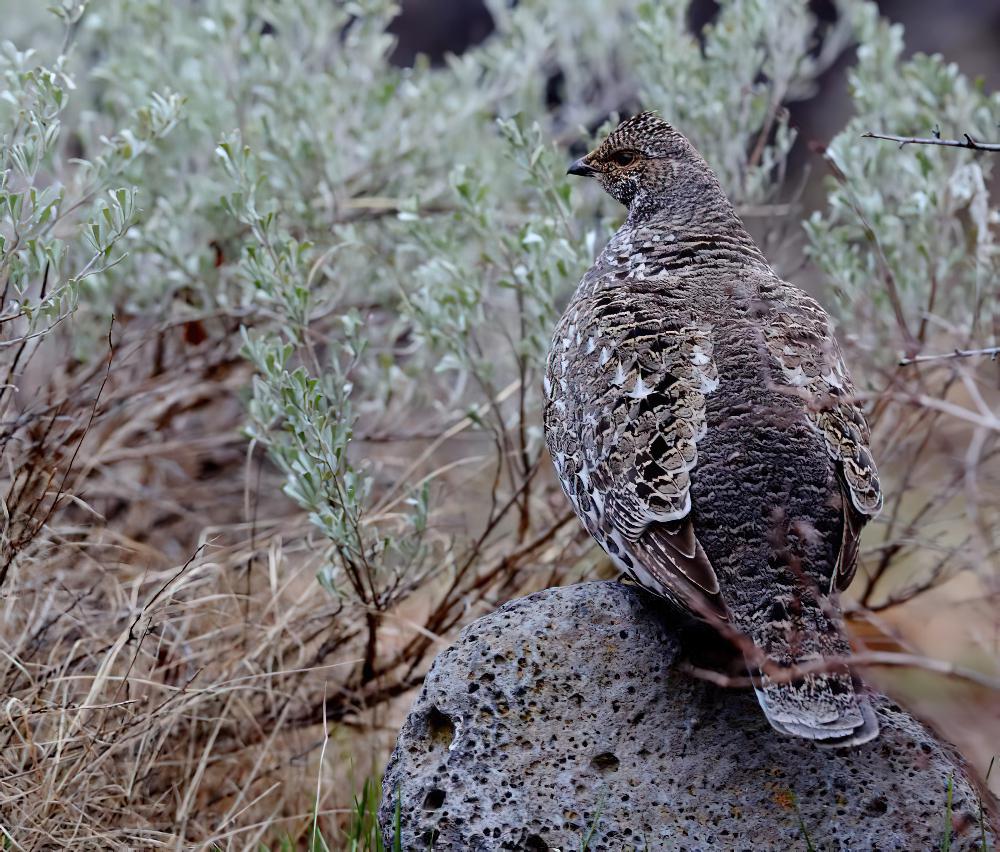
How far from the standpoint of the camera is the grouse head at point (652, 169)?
13.1 ft

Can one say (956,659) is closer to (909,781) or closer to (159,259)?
(909,781)

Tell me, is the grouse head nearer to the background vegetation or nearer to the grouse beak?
the grouse beak

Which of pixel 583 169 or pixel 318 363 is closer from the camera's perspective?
pixel 583 169

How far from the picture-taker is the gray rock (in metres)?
3.04

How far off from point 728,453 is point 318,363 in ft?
8.08

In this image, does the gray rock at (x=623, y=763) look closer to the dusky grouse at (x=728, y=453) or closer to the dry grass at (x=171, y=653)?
the dusky grouse at (x=728, y=453)

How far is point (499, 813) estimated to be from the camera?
3.07 meters

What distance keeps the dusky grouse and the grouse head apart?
0.27 metres

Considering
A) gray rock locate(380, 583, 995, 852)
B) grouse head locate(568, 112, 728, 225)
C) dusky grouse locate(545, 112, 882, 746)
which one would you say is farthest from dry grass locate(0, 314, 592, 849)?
grouse head locate(568, 112, 728, 225)

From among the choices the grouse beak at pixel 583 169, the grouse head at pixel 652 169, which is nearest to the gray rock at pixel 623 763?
the grouse head at pixel 652 169

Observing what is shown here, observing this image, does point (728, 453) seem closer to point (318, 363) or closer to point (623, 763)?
point (623, 763)

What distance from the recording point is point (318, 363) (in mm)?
5133

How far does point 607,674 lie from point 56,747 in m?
1.82

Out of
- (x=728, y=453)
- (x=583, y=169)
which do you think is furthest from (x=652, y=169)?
(x=728, y=453)
